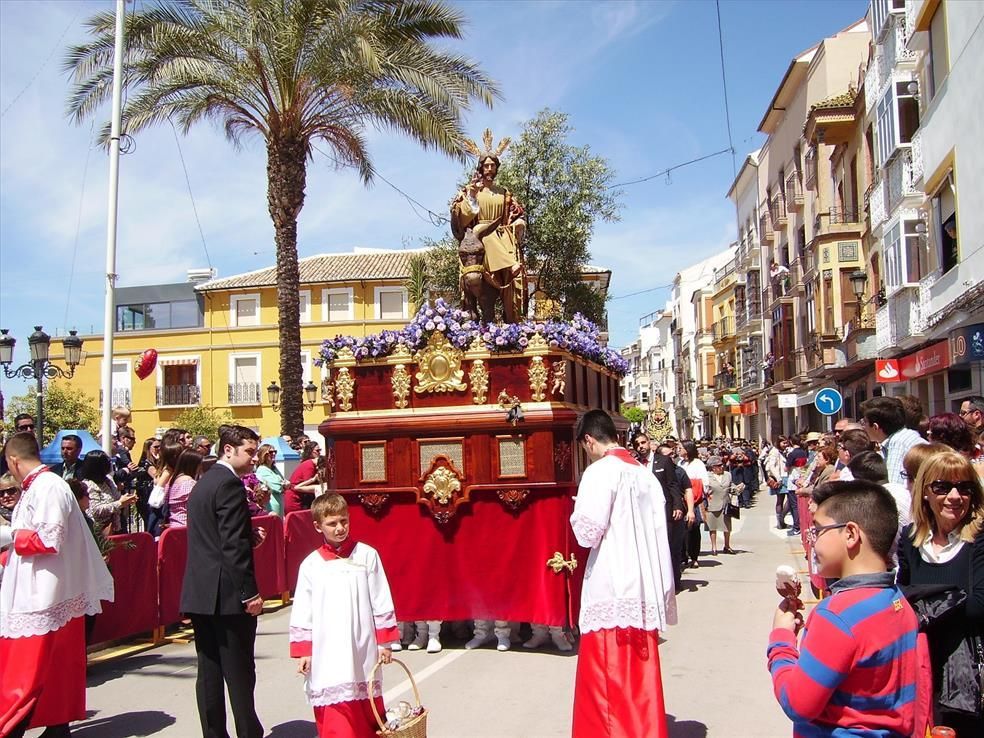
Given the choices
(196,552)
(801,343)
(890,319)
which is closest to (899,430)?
(196,552)

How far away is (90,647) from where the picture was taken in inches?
324

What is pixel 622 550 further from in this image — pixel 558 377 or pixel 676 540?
pixel 676 540

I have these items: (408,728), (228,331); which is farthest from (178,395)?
(408,728)

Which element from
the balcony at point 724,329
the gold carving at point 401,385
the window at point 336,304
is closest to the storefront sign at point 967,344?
the gold carving at point 401,385

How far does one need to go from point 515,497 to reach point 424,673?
5.27 ft

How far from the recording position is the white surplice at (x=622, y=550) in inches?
211

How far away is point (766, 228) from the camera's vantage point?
4200 cm

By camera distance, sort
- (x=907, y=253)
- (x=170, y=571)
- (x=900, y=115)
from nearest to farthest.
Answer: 1. (x=170, y=571)
2. (x=907, y=253)
3. (x=900, y=115)

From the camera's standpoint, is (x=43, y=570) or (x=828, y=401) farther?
(x=828, y=401)

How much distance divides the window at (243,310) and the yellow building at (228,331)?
0.05m

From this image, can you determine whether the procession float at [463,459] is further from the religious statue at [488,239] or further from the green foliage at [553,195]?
the green foliage at [553,195]

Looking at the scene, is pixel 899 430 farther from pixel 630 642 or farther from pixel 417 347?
pixel 417 347

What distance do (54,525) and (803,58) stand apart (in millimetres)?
34316

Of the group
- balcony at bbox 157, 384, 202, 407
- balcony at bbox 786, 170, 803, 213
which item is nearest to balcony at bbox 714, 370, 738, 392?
balcony at bbox 786, 170, 803, 213
